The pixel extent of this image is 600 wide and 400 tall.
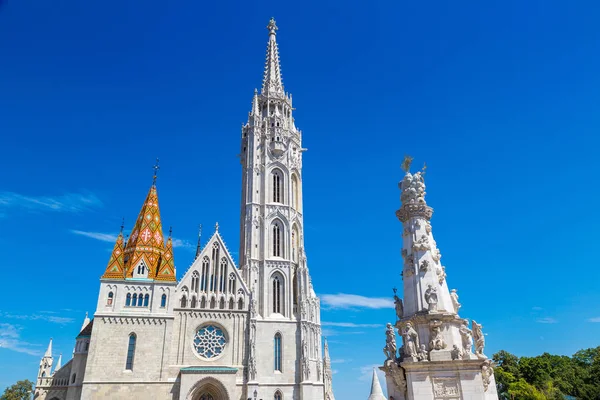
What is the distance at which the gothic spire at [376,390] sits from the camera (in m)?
47.3

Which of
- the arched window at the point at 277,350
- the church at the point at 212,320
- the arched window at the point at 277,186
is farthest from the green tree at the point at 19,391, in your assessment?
the arched window at the point at 277,186

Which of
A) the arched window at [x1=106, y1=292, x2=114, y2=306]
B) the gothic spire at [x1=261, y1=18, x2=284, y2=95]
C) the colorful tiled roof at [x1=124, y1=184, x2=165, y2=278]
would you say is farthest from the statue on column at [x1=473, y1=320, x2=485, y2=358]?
the gothic spire at [x1=261, y1=18, x2=284, y2=95]

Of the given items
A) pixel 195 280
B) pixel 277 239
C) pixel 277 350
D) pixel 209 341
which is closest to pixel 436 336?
pixel 277 350

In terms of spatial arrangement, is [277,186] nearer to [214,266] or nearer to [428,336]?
[214,266]

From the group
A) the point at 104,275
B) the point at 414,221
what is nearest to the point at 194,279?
the point at 104,275

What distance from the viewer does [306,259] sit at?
42.2m

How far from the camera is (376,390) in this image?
48156 mm

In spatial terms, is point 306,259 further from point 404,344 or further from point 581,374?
point 581,374

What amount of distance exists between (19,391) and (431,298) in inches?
2198

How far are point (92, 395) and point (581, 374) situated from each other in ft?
159

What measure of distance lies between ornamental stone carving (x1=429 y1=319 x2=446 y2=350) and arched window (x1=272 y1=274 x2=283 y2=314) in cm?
2620

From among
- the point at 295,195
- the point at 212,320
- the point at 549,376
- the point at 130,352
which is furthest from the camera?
the point at 549,376

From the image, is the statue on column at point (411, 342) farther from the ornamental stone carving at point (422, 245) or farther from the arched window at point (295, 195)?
the arched window at point (295, 195)

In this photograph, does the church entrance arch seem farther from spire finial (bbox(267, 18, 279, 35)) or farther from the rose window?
spire finial (bbox(267, 18, 279, 35))
